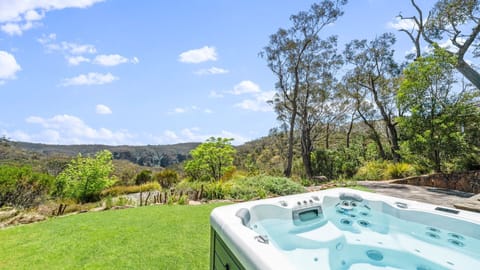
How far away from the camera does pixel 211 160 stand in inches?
395

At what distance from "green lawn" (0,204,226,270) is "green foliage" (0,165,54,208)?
2.33m

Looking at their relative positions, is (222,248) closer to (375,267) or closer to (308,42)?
(375,267)

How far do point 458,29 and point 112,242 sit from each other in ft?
40.3

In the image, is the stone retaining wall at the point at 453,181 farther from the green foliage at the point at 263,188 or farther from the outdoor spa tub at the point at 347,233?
the outdoor spa tub at the point at 347,233

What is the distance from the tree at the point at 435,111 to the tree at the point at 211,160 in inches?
254

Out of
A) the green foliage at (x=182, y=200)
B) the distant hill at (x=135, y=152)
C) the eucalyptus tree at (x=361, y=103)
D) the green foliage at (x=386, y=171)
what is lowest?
the green foliage at (x=182, y=200)

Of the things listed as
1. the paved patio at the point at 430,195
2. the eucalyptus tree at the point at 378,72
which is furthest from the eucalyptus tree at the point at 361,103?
the paved patio at the point at 430,195

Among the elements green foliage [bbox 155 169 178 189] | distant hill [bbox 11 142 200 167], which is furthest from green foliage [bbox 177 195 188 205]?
distant hill [bbox 11 142 200 167]

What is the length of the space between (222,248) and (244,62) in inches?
378

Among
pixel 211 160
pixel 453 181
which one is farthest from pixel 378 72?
pixel 211 160

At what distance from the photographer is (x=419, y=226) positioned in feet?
9.46

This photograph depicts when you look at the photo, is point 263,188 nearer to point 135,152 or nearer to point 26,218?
point 26,218

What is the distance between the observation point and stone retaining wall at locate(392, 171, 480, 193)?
243 inches

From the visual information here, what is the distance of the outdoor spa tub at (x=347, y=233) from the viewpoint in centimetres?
212
